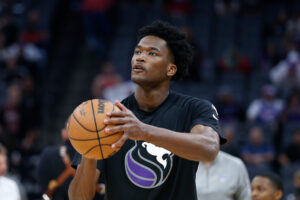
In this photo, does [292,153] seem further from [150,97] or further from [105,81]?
[150,97]

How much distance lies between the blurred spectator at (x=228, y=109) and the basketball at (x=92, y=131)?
330 inches

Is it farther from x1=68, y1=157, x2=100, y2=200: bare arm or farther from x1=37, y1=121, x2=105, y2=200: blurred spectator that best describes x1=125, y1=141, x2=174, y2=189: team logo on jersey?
x1=37, y1=121, x2=105, y2=200: blurred spectator

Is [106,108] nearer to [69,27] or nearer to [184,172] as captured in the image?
[184,172]

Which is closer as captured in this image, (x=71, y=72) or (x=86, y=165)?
(x=86, y=165)

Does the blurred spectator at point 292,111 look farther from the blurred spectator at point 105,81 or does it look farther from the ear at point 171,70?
the ear at point 171,70

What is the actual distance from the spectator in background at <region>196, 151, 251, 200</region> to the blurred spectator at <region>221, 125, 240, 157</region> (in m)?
3.39

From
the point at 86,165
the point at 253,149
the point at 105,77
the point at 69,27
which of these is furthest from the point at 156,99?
the point at 69,27

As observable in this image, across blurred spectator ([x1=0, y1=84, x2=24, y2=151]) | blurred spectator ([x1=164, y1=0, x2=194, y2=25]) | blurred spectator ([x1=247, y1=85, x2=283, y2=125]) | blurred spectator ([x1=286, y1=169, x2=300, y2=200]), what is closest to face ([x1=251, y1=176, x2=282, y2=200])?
blurred spectator ([x1=286, y1=169, x2=300, y2=200])

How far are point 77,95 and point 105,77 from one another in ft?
5.41

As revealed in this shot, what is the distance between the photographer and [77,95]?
14484 mm

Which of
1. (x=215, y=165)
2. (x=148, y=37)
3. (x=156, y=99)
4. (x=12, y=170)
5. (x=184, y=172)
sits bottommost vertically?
(x=12, y=170)

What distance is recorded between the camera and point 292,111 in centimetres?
1102

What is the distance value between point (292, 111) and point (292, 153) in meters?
1.07

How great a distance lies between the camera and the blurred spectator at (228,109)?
1172 centimetres
